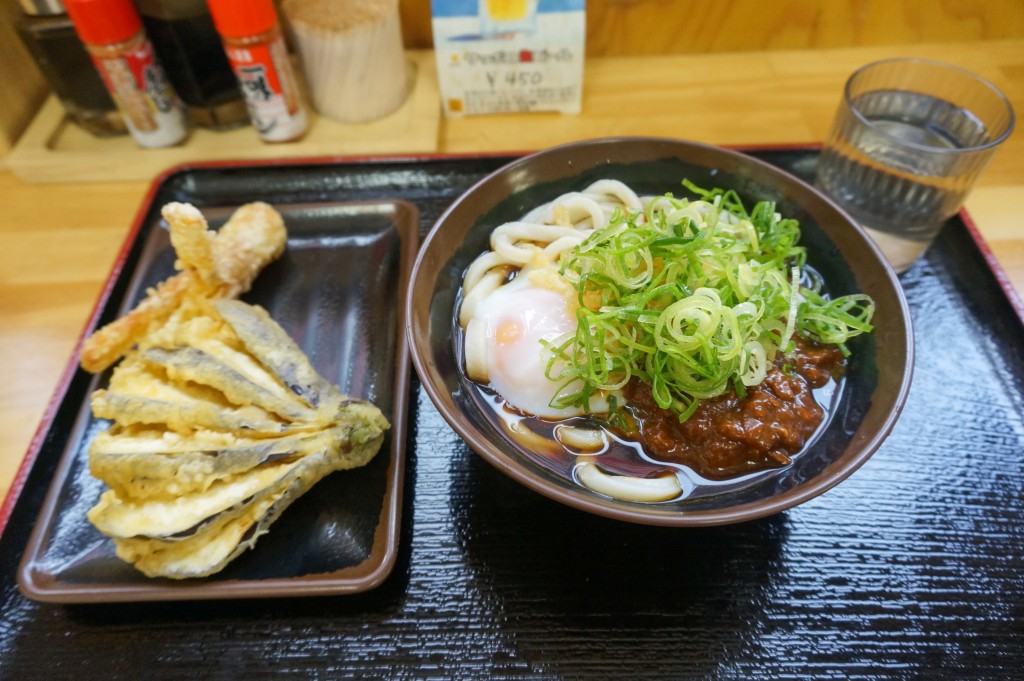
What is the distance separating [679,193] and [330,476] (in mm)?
1233

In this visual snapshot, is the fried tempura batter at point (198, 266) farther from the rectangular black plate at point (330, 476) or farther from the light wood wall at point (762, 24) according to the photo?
the light wood wall at point (762, 24)

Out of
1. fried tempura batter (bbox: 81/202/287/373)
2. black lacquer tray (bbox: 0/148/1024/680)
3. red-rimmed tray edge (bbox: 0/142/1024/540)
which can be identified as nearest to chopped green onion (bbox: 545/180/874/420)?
black lacquer tray (bbox: 0/148/1024/680)

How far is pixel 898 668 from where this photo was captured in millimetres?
1312

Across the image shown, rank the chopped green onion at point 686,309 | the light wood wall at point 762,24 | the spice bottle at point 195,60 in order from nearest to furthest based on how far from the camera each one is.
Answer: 1. the chopped green onion at point 686,309
2. the spice bottle at point 195,60
3. the light wood wall at point 762,24

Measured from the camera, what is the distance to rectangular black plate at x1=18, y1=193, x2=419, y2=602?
4.44 ft

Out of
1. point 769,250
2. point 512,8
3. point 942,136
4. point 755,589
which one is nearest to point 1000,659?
point 755,589

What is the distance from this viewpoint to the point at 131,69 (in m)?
2.18

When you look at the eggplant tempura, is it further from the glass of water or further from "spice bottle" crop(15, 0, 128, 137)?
the glass of water

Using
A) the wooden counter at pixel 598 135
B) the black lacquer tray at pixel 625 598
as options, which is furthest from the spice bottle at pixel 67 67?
the black lacquer tray at pixel 625 598

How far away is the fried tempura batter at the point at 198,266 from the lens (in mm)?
1756

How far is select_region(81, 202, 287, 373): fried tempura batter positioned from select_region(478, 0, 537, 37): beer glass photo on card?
3.38 ft

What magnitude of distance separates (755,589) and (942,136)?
1.59 metres

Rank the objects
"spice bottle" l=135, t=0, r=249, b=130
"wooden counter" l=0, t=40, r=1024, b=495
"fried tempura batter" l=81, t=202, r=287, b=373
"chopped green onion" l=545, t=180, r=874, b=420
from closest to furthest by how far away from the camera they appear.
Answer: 1. "chopped green onion" l=545, t=180, r=874, b=420
2. "fried tempura batter" l=81, t=202, r=287, b=373
3. "wooden counter" l=0, t=40, r=1024, b=495
4. "spice bottle" l=135, t=0, r=249, b=130

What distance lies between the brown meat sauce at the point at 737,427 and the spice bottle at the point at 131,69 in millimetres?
2040
